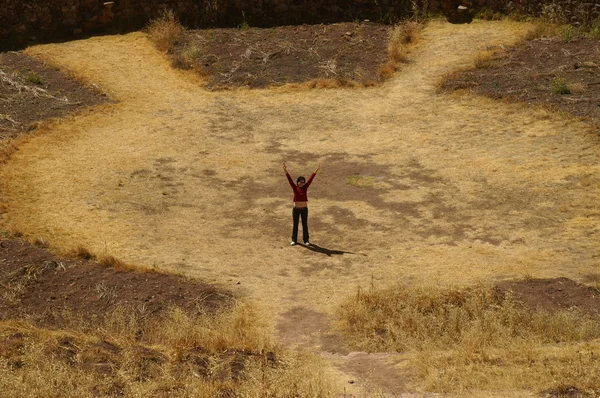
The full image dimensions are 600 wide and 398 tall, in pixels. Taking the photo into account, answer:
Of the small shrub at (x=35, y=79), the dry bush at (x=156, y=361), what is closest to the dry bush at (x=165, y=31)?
the small shrub at (x=35, y=79)

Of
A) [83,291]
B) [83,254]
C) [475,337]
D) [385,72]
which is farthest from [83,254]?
[385,72]

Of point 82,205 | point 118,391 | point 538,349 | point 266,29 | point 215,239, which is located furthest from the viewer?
point 266,29

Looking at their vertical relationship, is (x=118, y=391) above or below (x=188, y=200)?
above

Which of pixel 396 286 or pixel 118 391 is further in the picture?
pixel 396 286

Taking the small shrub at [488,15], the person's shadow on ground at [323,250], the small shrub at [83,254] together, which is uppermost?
the small shrub at [488,15]

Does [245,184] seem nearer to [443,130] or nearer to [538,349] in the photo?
[443,130]

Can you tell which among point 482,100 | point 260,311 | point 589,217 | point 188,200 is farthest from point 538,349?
point 482,100

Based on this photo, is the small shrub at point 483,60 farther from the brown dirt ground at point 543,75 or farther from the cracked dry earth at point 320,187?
the cracked dry earth at point 320,187

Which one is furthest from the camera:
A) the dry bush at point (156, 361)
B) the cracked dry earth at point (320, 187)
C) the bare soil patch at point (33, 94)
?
the bare soil patch at point (33, 94)
